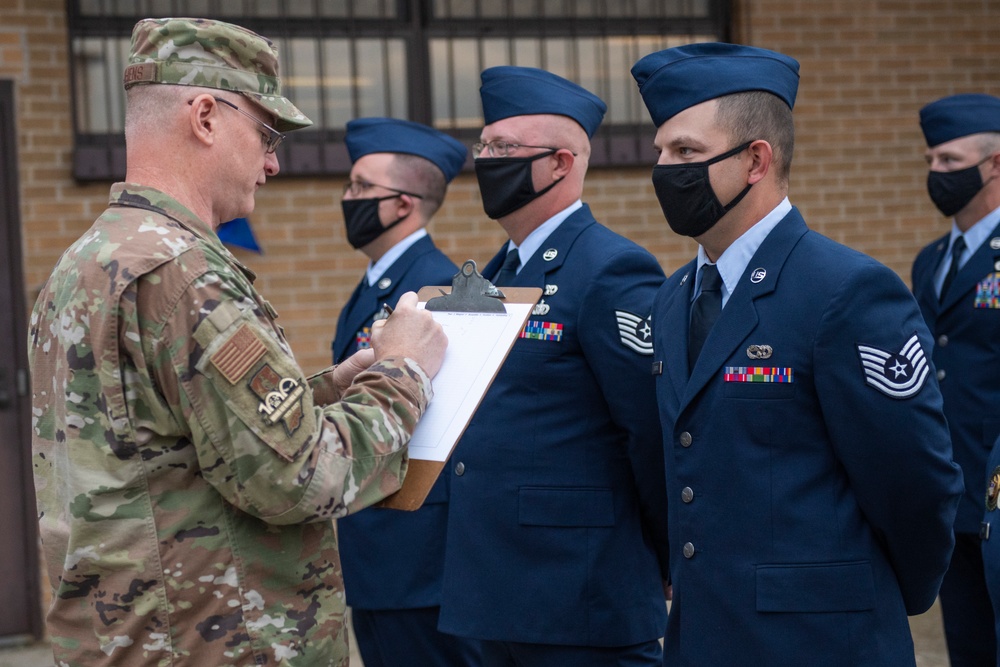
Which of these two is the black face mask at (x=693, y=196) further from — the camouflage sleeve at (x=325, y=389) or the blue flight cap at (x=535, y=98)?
the blue flight cap at (x=535, y=98)

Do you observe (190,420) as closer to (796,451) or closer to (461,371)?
(461,371)

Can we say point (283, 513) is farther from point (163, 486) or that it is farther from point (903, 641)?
point (903, 641)

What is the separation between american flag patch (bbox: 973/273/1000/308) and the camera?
14.2 ft

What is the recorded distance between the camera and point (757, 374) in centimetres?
230

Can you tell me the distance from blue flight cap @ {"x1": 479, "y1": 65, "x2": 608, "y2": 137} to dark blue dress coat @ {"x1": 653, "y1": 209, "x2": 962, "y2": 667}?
1216 mm

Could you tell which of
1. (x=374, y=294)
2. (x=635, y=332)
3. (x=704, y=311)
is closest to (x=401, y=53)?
(x=374, y=294)

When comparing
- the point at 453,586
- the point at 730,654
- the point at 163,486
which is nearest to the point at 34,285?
the point at 453,586

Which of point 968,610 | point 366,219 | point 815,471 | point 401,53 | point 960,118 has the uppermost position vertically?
point 401,53

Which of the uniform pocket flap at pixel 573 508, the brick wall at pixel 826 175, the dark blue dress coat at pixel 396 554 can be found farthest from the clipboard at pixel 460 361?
the brick wall at pixel 826 175

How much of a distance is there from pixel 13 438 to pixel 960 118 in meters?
4.40

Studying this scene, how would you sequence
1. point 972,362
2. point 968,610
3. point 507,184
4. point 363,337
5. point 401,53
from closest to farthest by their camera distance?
point 507,184 → point 363,337 → point 968,610 → point 972,362 → point 401,53

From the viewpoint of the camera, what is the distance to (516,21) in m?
5.97

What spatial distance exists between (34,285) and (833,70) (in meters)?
4.17

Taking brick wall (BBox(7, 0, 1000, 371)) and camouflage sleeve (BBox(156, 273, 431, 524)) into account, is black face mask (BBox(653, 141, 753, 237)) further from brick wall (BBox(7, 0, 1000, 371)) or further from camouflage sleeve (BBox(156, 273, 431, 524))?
brick wall (BBox(7, 0, 1000, 371))
